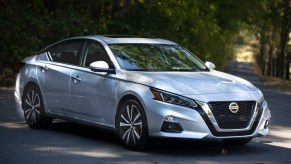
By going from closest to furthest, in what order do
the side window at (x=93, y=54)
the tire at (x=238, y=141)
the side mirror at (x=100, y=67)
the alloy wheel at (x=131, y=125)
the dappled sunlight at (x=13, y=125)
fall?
1. the alloy wheel at (x=131, y=125)
2. the side mirror at (x=100, y=67)
3. the tire at (x=238, y=141)
4. the side window at (x=93, y=54)
5. the dappled sunlight at (x=13, y=125)

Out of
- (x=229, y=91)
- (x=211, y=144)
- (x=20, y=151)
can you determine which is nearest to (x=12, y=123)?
(x=20, y=151)

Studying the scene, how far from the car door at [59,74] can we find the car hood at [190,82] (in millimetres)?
1418

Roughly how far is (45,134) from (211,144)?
2582mm

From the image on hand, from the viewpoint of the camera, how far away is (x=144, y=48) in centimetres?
1012

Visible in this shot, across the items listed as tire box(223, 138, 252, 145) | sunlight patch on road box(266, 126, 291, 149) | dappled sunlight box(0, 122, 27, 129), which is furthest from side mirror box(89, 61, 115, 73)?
sunlight patch on road box(266, 126, 291, 149)

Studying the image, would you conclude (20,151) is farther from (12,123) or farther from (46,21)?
(46,21)

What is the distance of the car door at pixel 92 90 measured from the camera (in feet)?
30.9

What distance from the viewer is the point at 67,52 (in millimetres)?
10680

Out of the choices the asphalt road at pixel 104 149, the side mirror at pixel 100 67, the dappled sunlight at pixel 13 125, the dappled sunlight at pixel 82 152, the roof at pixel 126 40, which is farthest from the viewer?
the dappled sunlight at pixel 13 125

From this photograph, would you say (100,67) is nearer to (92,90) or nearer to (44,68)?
(92,90)

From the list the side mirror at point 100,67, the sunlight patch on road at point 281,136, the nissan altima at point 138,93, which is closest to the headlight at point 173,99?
the nissan altima at point 138,93

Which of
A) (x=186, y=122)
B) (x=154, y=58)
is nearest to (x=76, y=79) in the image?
(x=154, y=58)

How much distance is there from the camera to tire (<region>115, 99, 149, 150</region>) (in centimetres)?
876

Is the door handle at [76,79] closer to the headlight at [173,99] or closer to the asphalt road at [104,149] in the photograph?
the asphalt road at [104,149]
